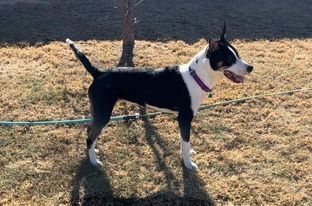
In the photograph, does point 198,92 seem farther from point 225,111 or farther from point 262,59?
point 262,59

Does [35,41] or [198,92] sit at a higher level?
[198,92]

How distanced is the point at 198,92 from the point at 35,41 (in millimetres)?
4503

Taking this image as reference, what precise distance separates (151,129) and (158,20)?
4.25 m

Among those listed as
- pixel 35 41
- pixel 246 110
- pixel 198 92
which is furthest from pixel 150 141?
pixel 35 41

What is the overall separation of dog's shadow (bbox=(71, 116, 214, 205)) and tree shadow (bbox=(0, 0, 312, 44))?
4.00 m

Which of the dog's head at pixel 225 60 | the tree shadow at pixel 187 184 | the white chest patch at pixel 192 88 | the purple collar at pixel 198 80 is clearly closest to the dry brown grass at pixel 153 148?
the tree shadow at pixel 187 184

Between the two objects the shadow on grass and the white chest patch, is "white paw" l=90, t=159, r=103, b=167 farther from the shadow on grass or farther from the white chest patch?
the white chest patch

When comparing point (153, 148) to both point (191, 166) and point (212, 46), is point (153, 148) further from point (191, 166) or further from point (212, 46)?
point (212, 46)

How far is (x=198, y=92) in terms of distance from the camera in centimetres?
461

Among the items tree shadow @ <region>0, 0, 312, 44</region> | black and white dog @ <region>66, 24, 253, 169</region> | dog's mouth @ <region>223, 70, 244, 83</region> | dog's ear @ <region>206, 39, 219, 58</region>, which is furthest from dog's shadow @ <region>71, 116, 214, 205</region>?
tree shadow @ <region>0, 0, 312, 44</region>

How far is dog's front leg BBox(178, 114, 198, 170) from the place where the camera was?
15.4 ft

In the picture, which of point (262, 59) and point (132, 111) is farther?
point (262, 59)

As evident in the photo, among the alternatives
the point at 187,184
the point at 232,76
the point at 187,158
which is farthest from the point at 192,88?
the point at 187,184

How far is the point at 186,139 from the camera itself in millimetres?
4777
